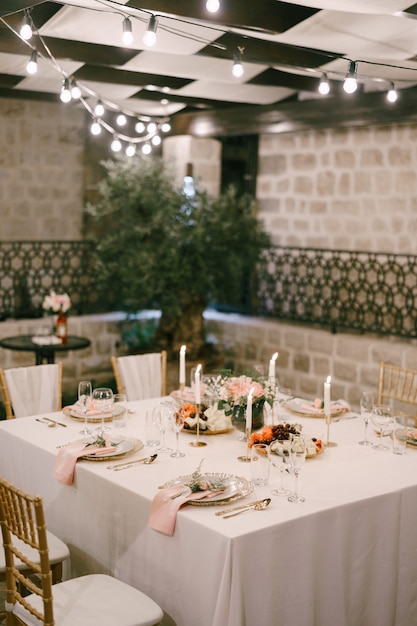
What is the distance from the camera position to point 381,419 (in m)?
4.07

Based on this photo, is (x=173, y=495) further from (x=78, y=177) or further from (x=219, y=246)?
(x=78, y=177)

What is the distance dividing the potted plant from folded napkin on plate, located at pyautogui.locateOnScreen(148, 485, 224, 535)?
457 centimetres

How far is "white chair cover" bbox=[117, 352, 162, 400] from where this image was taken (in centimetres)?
541

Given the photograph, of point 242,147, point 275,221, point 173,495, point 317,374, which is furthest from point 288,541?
point 242,147

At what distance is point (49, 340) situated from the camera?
686 cm

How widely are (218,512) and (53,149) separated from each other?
7.22 m

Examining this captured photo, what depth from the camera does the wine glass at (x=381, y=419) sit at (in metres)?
4.04

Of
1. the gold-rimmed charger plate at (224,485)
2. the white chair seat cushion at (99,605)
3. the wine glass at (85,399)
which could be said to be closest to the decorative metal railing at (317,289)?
the wine glass at (85,399)

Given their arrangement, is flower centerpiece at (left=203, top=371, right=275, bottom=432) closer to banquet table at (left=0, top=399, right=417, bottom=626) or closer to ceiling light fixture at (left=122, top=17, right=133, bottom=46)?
banquet table at (left=0, top=399, right=417, bottom=626)

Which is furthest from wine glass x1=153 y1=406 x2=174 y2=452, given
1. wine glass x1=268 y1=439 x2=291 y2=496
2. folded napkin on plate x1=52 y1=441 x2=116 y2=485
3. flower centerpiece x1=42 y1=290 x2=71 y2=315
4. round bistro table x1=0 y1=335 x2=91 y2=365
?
flower centerpiece x1=42 y1=290 x2=71 y2=315

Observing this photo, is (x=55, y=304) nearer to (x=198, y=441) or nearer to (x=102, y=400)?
(x=102, y=400)

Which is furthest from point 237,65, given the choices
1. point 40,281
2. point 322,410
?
point 40,281

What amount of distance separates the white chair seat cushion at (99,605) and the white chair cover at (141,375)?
86.9 inches

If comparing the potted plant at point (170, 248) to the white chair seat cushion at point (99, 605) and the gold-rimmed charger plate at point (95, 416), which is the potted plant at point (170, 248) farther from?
the white chair seat cushion at point (99, 605)
